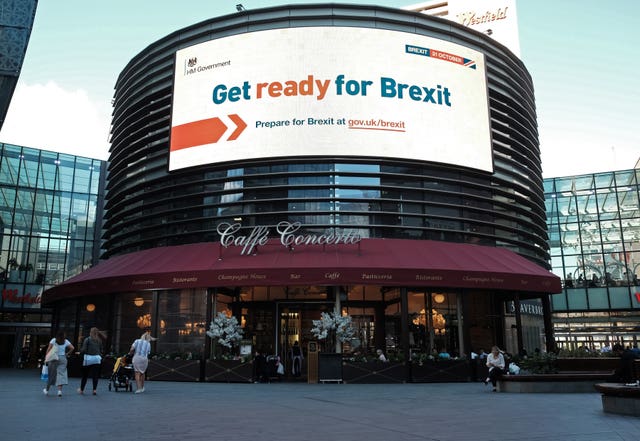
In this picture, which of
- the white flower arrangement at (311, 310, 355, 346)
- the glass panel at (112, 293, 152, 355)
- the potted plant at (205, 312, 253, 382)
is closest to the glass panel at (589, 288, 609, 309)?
the white flower arrangement at (311, 310, 355, 346)

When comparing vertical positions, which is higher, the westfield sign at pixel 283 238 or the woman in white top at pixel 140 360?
the westfield sign at pixel 283 238

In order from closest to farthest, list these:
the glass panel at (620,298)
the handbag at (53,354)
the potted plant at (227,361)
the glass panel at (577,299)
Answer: the handbag at (53,354), the potted plant at (227,361), the glass panel at (620,298), the glass panel at (577,299)

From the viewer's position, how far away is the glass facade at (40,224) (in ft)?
151

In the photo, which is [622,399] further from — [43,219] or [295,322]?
[43,219]

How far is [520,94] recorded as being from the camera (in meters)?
36.2

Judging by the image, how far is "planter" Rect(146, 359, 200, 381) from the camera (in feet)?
81.0

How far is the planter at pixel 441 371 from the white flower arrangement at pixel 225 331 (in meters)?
7.92

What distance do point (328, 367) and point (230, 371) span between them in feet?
14.0

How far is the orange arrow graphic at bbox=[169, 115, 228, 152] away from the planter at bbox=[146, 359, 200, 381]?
11.7m

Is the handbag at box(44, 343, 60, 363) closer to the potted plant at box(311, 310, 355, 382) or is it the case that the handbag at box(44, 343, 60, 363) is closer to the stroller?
the stroller

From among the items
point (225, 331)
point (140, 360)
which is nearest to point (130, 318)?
point (225, 331)

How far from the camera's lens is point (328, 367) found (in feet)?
78.5

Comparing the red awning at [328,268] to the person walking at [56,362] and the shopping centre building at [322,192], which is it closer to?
the shopping centre building at [322,192]

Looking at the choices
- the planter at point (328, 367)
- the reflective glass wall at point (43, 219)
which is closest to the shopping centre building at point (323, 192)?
the planter at point (328, 367)
